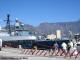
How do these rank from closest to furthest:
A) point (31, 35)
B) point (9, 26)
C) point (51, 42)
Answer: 1. point (51, 42)
2. point (31, 35)
3. point (9, 26)

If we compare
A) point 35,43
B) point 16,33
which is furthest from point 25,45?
point 16,33

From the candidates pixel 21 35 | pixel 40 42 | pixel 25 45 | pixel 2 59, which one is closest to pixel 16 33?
pixel 21 35

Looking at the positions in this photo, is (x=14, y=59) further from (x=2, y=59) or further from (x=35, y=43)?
(x=35, y=43)

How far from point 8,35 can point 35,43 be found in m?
9.66

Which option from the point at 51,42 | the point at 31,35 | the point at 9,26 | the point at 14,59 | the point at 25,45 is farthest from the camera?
the point at 9,26

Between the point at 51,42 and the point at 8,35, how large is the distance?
14415mm

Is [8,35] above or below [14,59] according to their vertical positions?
above

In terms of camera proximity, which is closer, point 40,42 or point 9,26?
point 40,42

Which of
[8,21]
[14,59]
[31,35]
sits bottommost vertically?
[14,59]

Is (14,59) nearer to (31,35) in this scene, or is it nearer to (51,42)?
(51,42)

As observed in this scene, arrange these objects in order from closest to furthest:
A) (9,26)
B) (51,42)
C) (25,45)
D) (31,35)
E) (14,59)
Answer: (14,59) < (51,42) < (25,45) < (31,35) < (9,26)

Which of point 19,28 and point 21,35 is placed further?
point 19,28

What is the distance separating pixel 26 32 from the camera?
54.7 metres

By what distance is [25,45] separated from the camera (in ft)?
161
